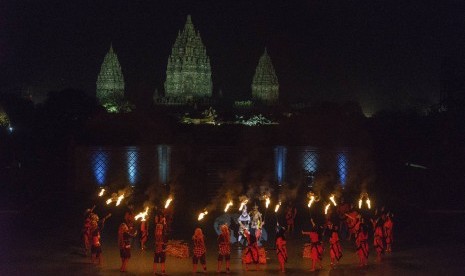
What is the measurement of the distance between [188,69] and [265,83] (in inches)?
Result: 417

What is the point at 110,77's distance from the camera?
7431 centimetres

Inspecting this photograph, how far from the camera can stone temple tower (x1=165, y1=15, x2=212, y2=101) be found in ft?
254

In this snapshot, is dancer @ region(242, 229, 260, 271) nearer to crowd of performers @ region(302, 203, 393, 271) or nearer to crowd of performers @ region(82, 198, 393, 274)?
crowd of performers @ region(82, 198, 393, 274)

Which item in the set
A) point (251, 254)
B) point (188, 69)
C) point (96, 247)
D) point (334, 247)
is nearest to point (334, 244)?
point (334, 247)

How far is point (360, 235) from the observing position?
1370cm

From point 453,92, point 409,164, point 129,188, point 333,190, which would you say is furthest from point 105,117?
point 453,92

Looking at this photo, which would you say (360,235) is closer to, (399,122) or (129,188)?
(129,188)

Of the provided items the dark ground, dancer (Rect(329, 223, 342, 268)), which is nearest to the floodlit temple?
the dark ground

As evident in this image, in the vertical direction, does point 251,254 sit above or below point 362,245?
below

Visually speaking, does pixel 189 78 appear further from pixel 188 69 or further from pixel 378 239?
pixel 378 239

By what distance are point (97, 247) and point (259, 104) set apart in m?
64.9

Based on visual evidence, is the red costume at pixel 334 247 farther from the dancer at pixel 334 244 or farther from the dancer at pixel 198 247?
the dancer at pixel 198 247

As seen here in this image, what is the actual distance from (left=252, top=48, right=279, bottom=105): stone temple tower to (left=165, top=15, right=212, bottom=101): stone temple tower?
6.85m

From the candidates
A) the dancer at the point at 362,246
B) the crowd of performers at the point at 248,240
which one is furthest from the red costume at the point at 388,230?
the dancer at the point at 362,246
